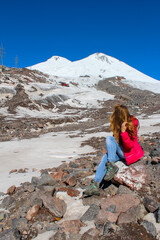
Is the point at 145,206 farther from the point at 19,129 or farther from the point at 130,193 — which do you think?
the point at 19,129

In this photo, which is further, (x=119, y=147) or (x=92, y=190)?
(x=119, y=147)

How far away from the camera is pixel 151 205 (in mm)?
2574

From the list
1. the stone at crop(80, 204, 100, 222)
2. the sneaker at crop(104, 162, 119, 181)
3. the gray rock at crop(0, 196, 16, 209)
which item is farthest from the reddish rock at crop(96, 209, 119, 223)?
the gray rock at crop(0, 196, 16, 209)

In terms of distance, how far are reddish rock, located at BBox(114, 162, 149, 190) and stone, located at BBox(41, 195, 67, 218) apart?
3.62 ft

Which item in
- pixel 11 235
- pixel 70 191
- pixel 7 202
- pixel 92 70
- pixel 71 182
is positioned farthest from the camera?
pixel 92 70

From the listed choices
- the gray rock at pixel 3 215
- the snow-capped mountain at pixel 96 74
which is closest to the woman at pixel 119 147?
the gray rock at pixel 3 215

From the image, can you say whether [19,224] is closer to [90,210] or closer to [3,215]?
[3,215]

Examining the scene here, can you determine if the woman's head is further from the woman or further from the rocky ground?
the rocky ground

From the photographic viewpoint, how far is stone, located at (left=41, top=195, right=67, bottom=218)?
2893mm

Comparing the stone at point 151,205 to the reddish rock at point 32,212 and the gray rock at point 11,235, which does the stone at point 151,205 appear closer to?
the reddish rock at point 32,212

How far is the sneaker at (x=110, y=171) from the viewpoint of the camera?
3.19m

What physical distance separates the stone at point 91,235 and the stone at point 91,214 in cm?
32

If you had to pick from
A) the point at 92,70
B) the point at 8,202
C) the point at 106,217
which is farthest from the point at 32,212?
the point at 92,70

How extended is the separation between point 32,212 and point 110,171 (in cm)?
151
